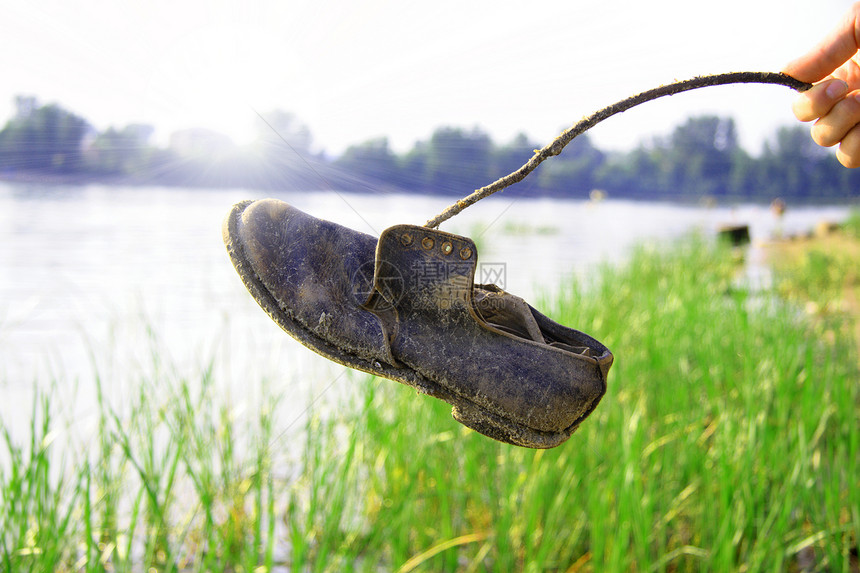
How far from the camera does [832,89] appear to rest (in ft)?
3.31

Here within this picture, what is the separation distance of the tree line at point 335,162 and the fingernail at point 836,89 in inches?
17.6

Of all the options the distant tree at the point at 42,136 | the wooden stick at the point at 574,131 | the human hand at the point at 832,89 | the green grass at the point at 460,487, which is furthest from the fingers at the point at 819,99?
the distant tree at the point at 42,136

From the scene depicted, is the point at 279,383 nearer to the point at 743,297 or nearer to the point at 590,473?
the point at 590,473

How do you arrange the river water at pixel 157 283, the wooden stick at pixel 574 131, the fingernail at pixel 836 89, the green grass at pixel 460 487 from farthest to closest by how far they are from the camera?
the river water at pixel 157 283
the green grass at pixel 460 487
the fingernail at pixel 836 89
the wooden stick at pixel 574 131

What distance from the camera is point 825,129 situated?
1.07 m

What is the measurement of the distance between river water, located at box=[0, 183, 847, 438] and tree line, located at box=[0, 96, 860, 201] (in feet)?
0.27

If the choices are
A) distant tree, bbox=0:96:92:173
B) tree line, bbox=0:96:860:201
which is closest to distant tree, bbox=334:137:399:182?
tree line, bbox=0:96:860:201

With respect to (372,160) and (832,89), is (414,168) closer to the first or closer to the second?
(372,160)

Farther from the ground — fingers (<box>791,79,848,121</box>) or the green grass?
fingers (<box>791,79,848,121</box>)

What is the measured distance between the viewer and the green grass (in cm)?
199

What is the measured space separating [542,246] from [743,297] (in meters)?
14.8

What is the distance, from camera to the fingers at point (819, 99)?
1008mm

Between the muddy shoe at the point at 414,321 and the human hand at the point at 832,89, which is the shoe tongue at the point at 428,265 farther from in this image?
the human hand at the point at 832,89

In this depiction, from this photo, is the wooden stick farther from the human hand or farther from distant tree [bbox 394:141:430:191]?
distant tree [bbox 394:141:430:191]
